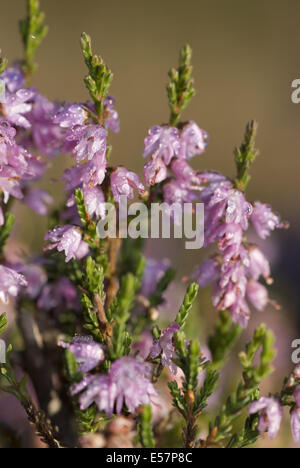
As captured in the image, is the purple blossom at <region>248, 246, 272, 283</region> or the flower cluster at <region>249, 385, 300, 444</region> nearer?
the flower cluster at <region>249, 385, 300, 444</region>

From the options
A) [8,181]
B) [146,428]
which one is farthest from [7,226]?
[146,428]

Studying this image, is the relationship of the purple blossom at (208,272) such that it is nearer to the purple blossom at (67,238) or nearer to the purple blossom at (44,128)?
the purple blossom at (67,238)

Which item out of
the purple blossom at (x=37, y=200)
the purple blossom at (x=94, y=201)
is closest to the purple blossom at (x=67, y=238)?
the purple blossom at (x=94, y=201)

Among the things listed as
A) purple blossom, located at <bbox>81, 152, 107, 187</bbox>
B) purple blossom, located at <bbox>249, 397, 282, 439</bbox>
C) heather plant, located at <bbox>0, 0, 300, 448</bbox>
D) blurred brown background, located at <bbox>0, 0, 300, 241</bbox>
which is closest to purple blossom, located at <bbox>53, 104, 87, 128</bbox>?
heather plant, located at <bbox>0, 0, 300, 448</bbox>

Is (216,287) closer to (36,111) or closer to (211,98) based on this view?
(36,111)

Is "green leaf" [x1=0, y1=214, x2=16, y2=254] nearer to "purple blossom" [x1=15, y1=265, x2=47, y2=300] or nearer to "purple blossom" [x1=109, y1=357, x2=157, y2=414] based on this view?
"purple blossom" [x1=15, y1=265, x2=47, y2=300]

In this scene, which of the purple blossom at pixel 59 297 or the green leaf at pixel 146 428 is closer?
the green leaf at pixel 146 428

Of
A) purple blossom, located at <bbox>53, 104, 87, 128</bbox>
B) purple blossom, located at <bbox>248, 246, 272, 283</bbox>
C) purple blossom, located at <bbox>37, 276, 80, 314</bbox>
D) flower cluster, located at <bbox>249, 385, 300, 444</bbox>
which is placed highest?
purple blossom, located at <bbox>53, 104, 87, 128</bbox>
